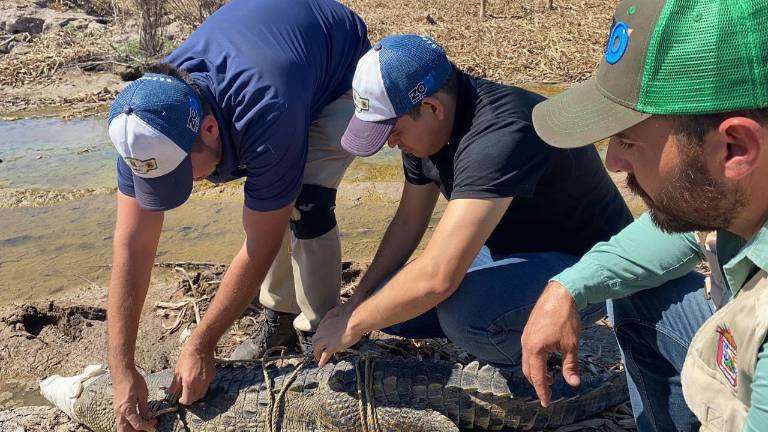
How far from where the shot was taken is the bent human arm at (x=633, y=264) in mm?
2002

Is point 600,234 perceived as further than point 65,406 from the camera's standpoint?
No

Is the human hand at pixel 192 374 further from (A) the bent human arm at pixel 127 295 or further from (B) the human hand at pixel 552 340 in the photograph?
(B) the human hand at pixel 552 340

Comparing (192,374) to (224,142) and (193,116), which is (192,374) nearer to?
(224,142)

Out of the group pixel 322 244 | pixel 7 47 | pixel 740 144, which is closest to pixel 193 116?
pixel 322 244

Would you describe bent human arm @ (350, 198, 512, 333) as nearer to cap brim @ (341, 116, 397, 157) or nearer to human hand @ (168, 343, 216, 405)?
cap brim @ (341, 116, 397, 157)

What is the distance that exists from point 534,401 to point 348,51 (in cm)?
164

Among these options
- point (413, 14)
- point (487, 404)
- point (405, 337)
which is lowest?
point (413, 14)

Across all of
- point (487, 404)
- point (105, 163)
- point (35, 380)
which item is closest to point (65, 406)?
point (35, 380)

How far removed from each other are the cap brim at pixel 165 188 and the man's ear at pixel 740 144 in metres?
1.67

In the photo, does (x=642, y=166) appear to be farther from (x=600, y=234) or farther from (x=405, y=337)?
(x=405, y=337)

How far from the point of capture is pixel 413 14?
12133 mm

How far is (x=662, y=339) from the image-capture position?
2084mm

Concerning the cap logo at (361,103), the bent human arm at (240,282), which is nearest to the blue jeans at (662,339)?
the cap logo at (361,103)

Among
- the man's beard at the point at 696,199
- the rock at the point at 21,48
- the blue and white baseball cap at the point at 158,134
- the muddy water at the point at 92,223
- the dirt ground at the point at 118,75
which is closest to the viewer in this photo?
the man's beard at the point at 696,199
